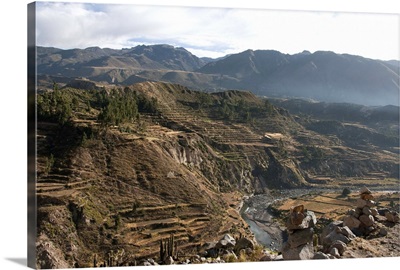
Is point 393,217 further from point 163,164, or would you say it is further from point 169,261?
point 163,164

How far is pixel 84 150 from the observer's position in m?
13.9

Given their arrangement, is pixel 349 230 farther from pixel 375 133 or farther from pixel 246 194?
pixel 246 194

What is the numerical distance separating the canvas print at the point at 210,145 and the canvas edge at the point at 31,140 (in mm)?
30

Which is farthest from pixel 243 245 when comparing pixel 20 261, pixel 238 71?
pixel 238 71

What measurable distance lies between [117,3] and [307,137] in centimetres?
1851

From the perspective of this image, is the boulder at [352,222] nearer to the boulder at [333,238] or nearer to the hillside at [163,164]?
the boulder at [333,238]

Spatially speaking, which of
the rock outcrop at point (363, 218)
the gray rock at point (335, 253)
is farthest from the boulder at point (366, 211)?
the gray rock at point (335, 253)

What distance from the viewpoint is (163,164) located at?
1647 centimetres

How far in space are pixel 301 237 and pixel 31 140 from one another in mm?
4837

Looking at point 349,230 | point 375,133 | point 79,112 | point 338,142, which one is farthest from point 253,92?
point 349,230

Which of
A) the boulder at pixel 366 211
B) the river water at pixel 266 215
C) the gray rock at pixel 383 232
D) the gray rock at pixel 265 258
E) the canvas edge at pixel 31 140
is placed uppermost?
the canvas edge at pixel 31 140

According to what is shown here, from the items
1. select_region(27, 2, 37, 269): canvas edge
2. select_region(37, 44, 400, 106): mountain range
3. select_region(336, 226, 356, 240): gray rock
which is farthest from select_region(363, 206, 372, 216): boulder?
select_region(27, 2, 37, 269): canvas edge

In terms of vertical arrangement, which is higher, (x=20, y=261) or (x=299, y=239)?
(x=299, y=239)

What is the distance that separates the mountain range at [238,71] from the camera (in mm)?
10633
